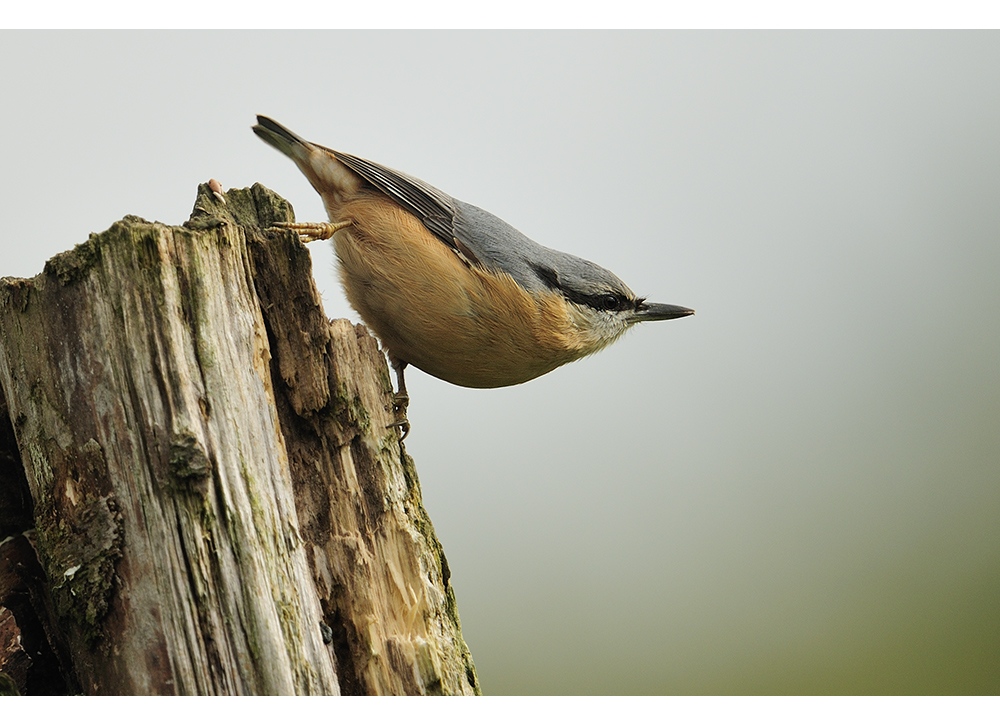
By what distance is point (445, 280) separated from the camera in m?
3.46

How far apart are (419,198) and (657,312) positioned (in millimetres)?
1425

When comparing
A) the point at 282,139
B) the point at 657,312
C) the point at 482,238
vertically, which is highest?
the point at 282,139

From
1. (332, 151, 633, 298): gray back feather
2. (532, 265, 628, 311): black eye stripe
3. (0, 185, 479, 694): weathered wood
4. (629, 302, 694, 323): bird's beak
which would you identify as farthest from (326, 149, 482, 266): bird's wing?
(0, 185, 479, 694): weathered wood

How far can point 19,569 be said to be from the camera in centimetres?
233

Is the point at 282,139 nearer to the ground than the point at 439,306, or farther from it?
farther from it

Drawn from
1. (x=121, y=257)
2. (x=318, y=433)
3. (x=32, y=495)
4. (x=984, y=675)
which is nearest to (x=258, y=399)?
(x=318, y=433)

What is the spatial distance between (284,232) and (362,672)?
4.76 ft

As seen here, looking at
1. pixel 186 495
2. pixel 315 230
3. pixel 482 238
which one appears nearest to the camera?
pixel 186 495

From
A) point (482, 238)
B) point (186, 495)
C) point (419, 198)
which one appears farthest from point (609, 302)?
point (186, 495)

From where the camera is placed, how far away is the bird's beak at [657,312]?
416 cm

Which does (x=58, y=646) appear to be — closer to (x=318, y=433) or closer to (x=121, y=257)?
(x=318, y=433)

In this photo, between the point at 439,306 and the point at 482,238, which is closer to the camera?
the point at 439,306

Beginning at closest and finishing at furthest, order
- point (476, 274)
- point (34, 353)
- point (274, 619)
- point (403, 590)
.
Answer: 1. point (274, 619)
2. point (34, 353)
3. point (403, 590)
4. point (476, 274)

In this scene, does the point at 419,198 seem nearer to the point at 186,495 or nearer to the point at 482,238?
the point at 482,238
